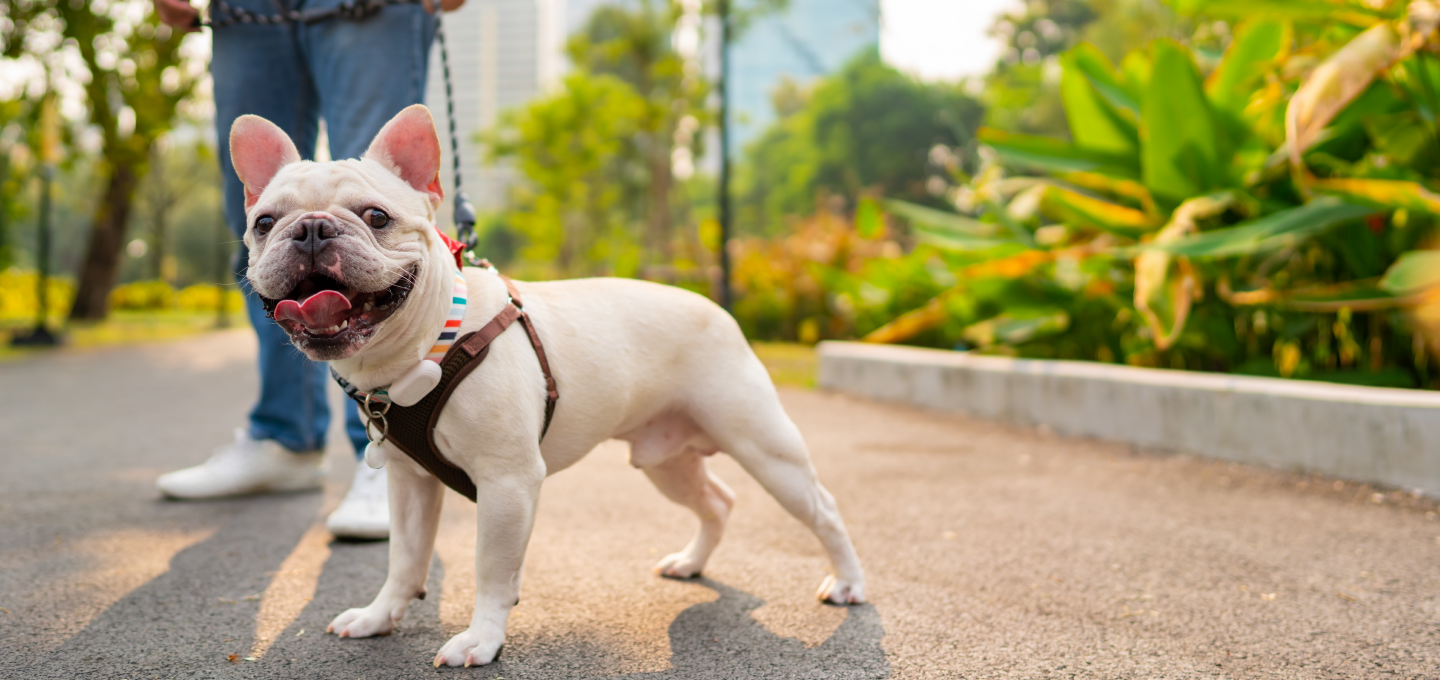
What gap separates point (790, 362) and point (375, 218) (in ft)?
25.0

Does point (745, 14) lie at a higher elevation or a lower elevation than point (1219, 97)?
higher

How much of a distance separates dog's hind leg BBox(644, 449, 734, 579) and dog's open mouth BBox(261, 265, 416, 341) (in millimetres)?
991

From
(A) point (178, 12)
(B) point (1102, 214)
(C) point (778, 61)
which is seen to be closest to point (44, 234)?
(A) point (178, 12)

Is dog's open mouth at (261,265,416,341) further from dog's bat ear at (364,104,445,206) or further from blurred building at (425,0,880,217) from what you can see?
blurred building at (425,0,880,217)

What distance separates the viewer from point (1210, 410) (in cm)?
429

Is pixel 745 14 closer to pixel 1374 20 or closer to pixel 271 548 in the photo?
pixel 1374 20

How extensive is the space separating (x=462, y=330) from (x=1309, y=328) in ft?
14.6

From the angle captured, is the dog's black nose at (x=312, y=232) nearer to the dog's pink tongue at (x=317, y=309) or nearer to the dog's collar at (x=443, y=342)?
the dog's pink tongue at (x=317, y=309)

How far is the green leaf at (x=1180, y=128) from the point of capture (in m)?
4.78

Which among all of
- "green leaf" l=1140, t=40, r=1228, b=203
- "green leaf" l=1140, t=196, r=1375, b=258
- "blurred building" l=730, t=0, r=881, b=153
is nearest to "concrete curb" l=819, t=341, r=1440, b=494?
"green leaf" l=1140, t=196, r=1375, b=258

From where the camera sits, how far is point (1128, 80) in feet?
19.2

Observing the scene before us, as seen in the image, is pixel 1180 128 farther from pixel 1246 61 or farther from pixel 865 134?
pixel 865 134

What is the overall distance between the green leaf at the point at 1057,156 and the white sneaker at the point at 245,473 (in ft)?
14.1

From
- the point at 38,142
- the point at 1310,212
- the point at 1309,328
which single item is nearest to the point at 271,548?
the point at 1310,212
